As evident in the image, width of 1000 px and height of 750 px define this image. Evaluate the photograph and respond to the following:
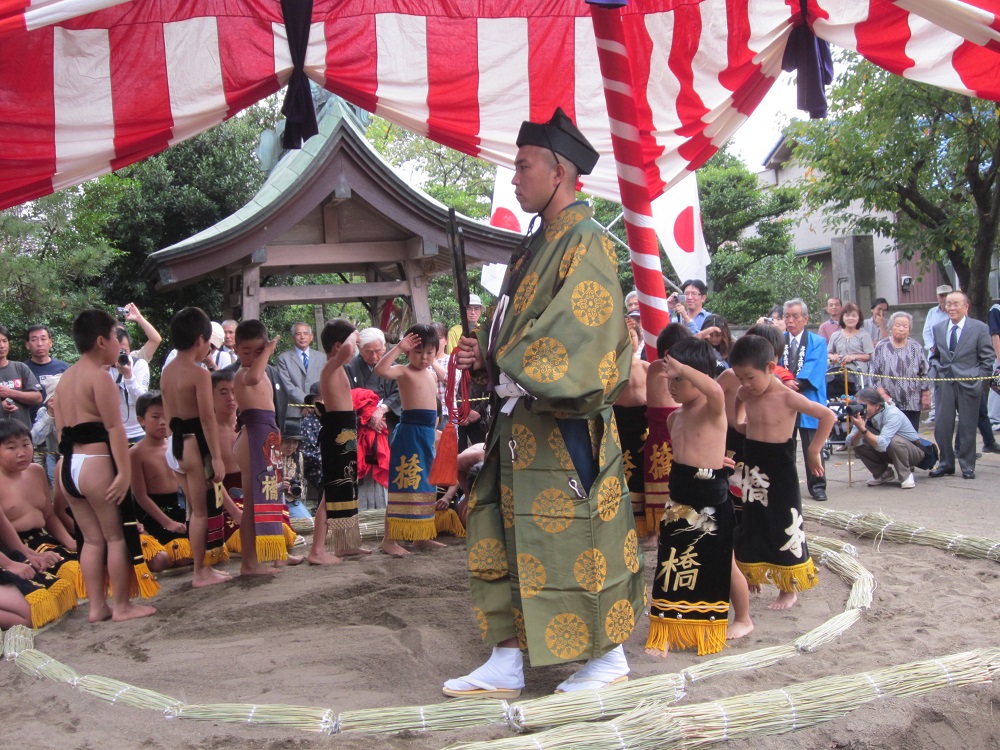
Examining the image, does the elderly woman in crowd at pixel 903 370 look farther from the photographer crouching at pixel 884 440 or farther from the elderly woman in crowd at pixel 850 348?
the elderly woman in crowd at pixel 850 348

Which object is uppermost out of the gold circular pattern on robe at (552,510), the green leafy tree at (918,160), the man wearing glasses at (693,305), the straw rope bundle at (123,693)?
the green leafy tree at (918,160)

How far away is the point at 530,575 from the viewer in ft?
8.92

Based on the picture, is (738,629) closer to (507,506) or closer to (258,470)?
(507,506)

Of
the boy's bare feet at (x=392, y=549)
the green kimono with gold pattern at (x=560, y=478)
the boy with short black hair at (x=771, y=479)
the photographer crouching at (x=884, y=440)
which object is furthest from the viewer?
the photographer crouching at (x=884, y=440)

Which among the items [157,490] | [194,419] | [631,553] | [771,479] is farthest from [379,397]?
[631,553]

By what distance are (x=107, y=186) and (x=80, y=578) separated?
237 inches

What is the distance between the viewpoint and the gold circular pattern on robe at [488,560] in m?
2.85

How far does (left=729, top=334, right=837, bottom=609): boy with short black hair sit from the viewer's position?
12.1 feet

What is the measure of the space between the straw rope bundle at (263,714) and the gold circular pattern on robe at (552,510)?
0.84 meters

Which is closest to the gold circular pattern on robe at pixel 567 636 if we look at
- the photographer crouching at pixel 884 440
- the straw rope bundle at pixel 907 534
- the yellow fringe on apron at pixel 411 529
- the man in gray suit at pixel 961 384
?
the yellow fringe on apron at pixel 411 529

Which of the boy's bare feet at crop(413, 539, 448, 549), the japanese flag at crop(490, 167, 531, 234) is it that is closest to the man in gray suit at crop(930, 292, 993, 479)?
the japanese flag at crop(490, 167, 531, 234)

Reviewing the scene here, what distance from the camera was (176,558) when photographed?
5.04 m

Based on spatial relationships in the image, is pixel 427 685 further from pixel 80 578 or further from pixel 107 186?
pixel 107 186

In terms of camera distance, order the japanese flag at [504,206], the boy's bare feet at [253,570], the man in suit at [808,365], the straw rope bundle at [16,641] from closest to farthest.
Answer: the straw rope bundle at [16,641] → the boy's bare feet at [253,570] → the japanese flag at [504,206] → the man in suit at [808,365]
